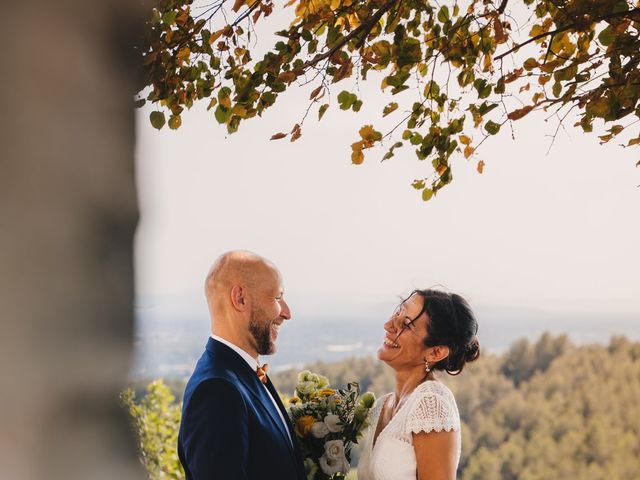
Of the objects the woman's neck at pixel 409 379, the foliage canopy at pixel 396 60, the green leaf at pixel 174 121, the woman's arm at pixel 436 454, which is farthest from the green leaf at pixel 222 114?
the woman's arm at pixel 436 454

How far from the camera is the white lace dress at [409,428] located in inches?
93.7

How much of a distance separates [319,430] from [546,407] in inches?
194

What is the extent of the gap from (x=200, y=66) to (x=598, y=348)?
5.31 metres

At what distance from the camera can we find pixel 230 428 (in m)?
1.84

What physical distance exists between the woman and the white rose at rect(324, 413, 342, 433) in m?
0.22

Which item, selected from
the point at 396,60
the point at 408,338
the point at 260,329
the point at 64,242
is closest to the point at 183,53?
the point at 396,60

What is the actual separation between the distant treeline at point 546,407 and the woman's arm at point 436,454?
4.06 m

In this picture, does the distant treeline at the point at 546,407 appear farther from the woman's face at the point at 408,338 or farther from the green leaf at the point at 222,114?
the green leaf at the point at 222,114

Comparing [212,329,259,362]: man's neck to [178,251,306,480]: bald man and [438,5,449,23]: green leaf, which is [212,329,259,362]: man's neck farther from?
[438,5,449,23]: green leaf

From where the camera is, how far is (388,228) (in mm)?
7453

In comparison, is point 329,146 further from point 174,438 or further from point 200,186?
point 174,438

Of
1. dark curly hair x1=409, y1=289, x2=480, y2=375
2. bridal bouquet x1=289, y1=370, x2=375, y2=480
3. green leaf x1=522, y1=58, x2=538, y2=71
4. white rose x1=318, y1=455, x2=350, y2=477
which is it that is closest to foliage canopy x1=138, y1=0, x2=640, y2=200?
green leaf x1=522, y1=58, x2=538, y2=71

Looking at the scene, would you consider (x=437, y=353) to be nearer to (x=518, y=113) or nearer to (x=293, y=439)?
(x=293, y=439)

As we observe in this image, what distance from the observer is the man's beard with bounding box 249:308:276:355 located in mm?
2064
